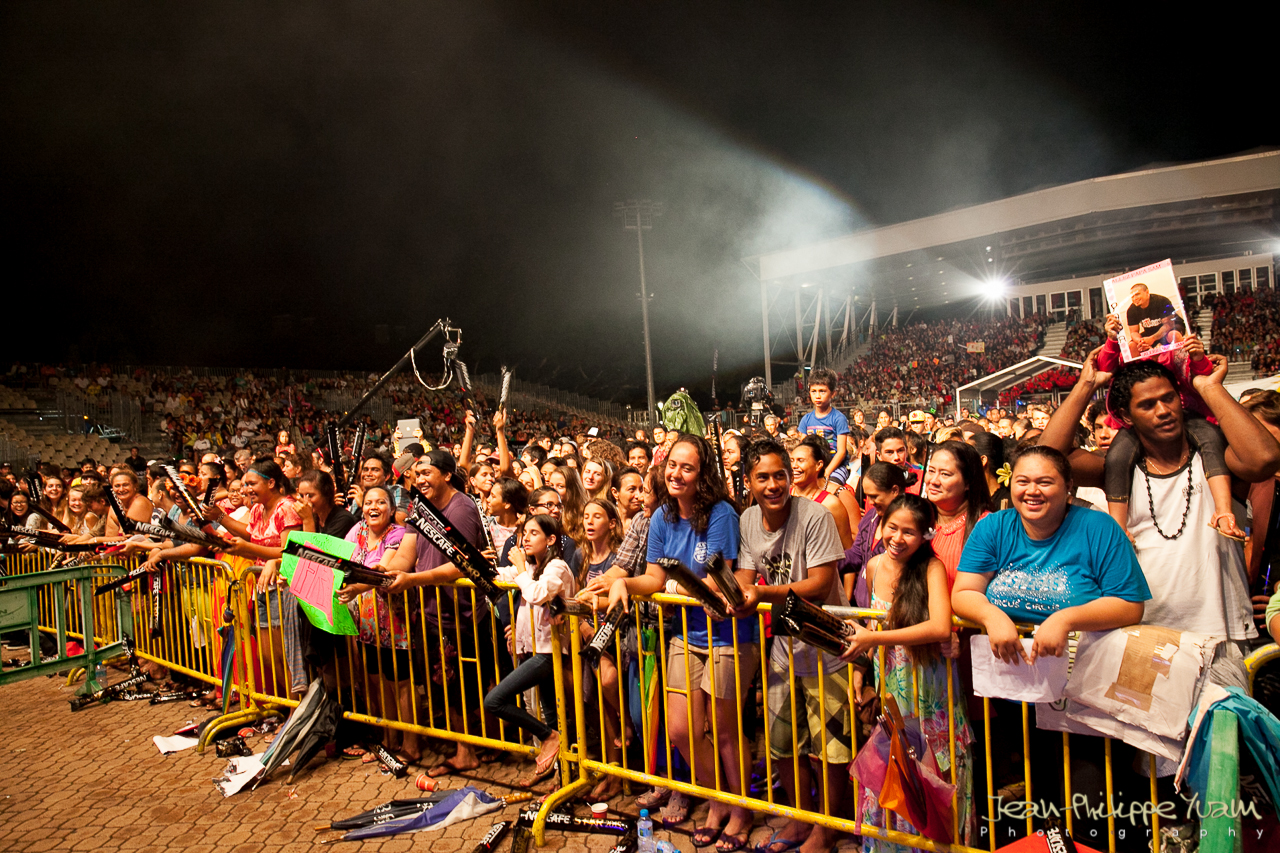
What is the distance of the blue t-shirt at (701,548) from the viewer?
3.30 meters

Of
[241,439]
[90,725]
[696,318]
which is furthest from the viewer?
[696,318]

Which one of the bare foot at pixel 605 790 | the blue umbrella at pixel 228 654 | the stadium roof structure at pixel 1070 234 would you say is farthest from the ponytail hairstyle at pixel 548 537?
the stadium roof structure at pixel 1070 234

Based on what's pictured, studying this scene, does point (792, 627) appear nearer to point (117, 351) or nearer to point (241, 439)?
point (241, 439)

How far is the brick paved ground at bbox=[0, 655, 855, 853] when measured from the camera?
3.49 m

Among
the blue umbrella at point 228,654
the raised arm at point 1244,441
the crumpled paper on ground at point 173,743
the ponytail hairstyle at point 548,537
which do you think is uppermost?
the raised arm at point 1244,441

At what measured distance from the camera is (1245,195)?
23.8m

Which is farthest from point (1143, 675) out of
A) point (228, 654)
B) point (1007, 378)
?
point (1007, 378)

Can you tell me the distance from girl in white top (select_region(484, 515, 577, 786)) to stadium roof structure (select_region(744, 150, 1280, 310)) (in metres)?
26.1

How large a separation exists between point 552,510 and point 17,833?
129 inches

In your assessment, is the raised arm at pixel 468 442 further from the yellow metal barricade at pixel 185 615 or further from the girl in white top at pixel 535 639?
the girl in white top at pixel 535 639

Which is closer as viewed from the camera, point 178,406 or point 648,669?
point 648,669

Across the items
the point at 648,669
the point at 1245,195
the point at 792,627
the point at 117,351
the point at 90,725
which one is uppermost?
the point at 1245,195

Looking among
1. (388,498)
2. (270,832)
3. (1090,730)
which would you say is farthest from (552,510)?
(1090,730)

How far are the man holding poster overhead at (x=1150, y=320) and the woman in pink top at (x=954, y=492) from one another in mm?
812
